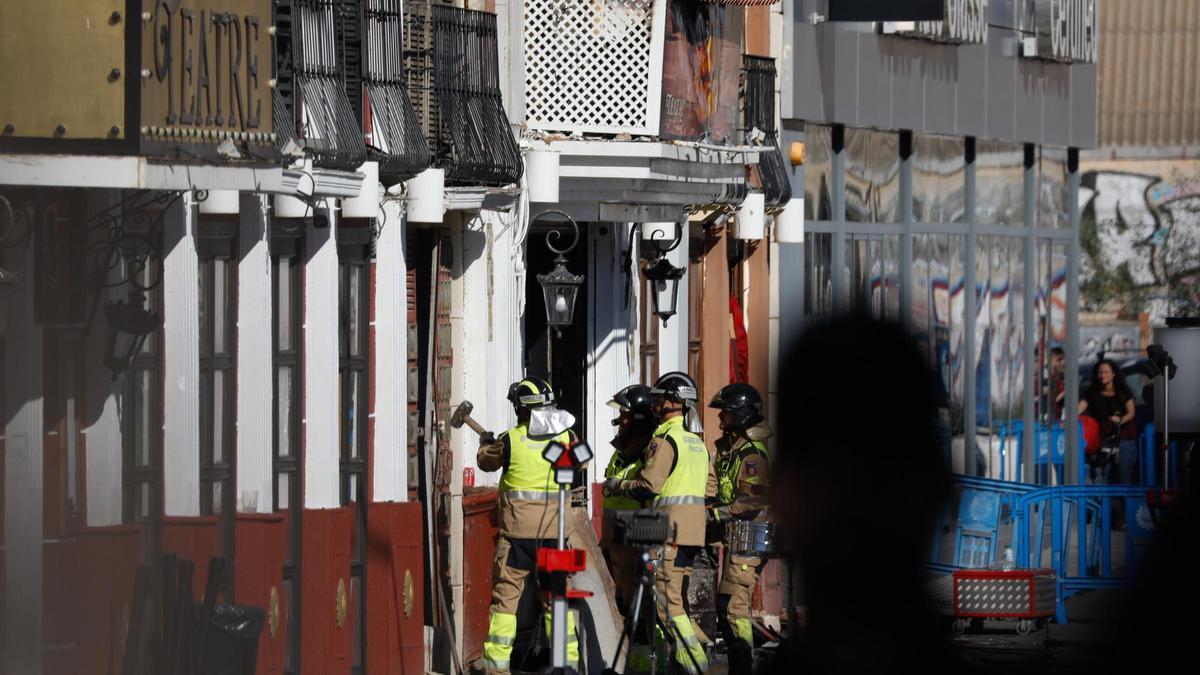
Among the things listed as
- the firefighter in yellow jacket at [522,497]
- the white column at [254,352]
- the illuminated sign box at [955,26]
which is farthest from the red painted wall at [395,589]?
the illuminated sign box at [955,26]

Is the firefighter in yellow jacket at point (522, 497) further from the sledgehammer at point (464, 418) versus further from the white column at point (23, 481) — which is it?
the white column at point (23, 481)

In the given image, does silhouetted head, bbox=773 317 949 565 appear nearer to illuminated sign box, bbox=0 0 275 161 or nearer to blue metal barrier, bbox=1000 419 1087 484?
illuminated sign box, bbox=0 0 275 161

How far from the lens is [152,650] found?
1171 centimetres

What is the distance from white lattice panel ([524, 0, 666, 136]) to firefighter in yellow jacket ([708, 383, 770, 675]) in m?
2.51

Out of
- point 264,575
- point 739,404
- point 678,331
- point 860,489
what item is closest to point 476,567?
point 739,404

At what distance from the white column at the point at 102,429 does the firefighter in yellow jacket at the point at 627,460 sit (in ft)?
15.6

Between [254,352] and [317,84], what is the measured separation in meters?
1.63

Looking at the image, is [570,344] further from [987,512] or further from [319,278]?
[319,278]

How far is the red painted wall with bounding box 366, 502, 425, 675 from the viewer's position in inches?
582

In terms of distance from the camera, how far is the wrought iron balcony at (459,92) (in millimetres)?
15516

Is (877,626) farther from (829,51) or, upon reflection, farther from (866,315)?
(829,51)

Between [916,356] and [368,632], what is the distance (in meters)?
10.6

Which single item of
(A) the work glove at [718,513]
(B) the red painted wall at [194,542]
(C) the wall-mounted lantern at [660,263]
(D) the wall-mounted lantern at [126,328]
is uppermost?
(C) the wall-mounted lantern at [660,263]

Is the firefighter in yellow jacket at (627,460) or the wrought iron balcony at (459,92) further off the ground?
the wrought iron balcony at (459,92)
